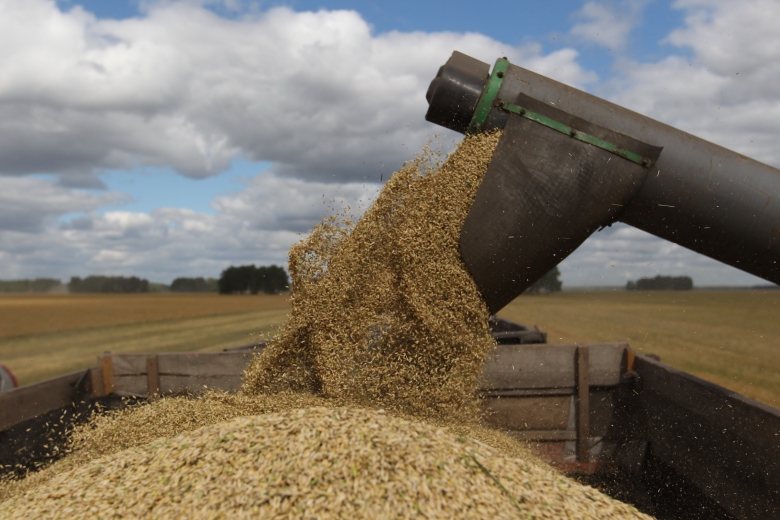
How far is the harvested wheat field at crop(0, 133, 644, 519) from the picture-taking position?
2188mm

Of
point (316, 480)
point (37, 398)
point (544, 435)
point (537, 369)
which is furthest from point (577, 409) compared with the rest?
point (37, 398)

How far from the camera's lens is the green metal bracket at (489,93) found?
10.5 ft

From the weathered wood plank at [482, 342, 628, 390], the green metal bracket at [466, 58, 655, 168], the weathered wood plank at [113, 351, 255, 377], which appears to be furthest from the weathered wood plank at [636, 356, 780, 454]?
the weathered wood plank at [113, 351, 255, 377]

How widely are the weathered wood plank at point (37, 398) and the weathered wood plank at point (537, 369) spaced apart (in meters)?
2.87

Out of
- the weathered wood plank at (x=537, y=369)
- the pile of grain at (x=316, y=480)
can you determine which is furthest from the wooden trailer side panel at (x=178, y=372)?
the weathered wood plank at (x=537, y=369)

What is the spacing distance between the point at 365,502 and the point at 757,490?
205cm

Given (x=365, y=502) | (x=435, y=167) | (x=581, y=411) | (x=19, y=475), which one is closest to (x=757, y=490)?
(x=581, y=411)

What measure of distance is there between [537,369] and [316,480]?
2.18 m

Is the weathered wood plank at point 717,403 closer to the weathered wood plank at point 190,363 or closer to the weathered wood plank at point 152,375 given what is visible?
the weathered wood plank at point 190,363

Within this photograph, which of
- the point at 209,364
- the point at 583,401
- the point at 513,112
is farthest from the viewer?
the point at 209,364

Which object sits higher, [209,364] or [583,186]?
[583,186]

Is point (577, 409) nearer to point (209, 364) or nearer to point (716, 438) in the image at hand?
point (716, 438)

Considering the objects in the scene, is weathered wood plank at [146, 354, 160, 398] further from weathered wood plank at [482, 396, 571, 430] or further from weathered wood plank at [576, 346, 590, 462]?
weathered wood plank at [576, 346, 590, 462]

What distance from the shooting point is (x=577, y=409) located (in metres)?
3.86
